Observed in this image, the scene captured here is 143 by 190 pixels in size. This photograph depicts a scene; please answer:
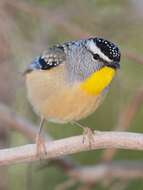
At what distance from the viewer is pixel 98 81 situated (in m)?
3.57

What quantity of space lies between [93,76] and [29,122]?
1.42 metres

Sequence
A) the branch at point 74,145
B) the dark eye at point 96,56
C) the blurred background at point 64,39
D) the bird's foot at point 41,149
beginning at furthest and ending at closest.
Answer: the blurred background at point 64,39
the dark eye at point 96,56
the bird's foot at point 41,149
the branch at point 74,145

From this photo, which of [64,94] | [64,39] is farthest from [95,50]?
[64,39]

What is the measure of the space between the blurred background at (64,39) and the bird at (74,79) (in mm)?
741

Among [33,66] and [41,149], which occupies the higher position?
[33,66]

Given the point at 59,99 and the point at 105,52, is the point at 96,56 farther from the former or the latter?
the point at 59,99

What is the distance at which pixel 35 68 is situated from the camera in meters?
4.02

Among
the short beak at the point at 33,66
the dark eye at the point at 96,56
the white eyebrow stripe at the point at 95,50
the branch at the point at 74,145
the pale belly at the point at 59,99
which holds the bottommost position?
the branch at the point at 74,145

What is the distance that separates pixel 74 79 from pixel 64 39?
1629 mm

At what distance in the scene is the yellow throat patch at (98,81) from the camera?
3551 millimetres

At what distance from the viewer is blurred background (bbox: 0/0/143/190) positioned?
4.76 metres

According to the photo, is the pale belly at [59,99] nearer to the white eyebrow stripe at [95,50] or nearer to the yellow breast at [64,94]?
the yellow breast at [64,94]

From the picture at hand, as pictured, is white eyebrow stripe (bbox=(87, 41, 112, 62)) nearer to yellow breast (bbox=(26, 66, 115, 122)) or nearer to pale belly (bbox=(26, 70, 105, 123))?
yellow breast (bbox=(26, 66, 115, 122))

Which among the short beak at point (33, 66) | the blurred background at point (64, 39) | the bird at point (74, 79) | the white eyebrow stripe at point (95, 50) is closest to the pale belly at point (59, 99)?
the bird at point (74, 79)
